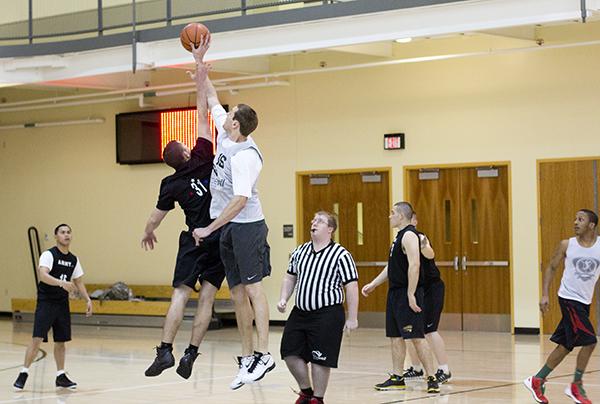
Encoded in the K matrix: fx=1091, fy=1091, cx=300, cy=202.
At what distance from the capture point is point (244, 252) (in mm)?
8109

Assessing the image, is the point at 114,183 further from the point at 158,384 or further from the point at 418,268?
the point at 418,268

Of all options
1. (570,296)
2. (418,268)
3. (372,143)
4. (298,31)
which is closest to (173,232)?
(372,143)

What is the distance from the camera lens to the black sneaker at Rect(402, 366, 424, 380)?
11.9m

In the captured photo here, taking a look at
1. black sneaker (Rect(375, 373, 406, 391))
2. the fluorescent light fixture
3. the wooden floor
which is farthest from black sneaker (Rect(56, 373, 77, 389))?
the fluorescent light fixture

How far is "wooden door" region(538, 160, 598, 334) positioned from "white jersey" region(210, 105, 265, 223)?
900 centimetres

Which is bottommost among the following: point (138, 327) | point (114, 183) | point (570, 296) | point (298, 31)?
point (138, 327)

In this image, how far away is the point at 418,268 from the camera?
10.7m

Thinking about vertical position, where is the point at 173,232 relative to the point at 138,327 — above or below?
above

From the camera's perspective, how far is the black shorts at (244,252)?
8109mm

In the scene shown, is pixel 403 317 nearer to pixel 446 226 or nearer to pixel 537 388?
pixel 537 388

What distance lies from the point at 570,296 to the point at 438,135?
7.57 m

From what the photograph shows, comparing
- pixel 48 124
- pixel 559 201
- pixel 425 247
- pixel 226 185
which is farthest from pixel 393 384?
pixel 48 124

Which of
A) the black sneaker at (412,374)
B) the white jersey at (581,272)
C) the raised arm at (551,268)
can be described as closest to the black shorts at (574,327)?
the white jersey at (581,272)

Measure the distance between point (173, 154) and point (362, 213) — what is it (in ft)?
33.2
